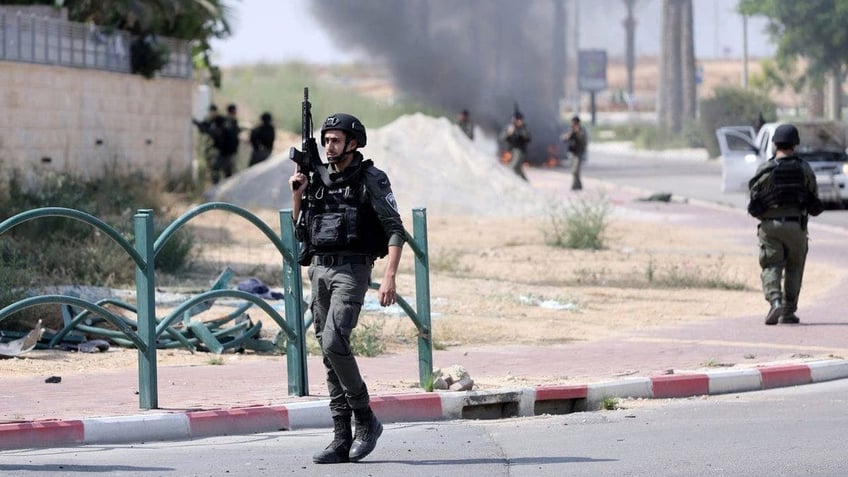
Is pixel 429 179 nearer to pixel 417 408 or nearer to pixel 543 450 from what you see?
pixel 417 408

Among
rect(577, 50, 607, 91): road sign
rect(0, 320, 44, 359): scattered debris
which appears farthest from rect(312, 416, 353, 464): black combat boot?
rect(577, 50, 607, 91): road sign

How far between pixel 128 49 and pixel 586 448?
20.4 m

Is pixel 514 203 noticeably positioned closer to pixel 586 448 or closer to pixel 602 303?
pixel 602 303

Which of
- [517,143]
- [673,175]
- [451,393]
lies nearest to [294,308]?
[451,393]

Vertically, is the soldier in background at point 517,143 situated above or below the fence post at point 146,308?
above

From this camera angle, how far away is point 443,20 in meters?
51.4

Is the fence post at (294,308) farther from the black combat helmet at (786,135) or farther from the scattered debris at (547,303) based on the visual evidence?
the scattered debris at (547,303)

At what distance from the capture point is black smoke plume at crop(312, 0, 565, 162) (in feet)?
163

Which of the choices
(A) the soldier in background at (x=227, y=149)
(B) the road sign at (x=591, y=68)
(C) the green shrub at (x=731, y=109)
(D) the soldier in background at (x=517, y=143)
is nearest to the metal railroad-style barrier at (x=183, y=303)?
(A) the soldier in background at (x=227, y=149)

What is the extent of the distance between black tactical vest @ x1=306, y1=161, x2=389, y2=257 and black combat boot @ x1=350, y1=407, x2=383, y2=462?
75cm

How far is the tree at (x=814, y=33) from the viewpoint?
165 feet

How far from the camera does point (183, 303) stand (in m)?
8.56

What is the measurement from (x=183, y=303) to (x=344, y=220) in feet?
5.88

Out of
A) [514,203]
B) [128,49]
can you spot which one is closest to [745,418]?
[514,203]
